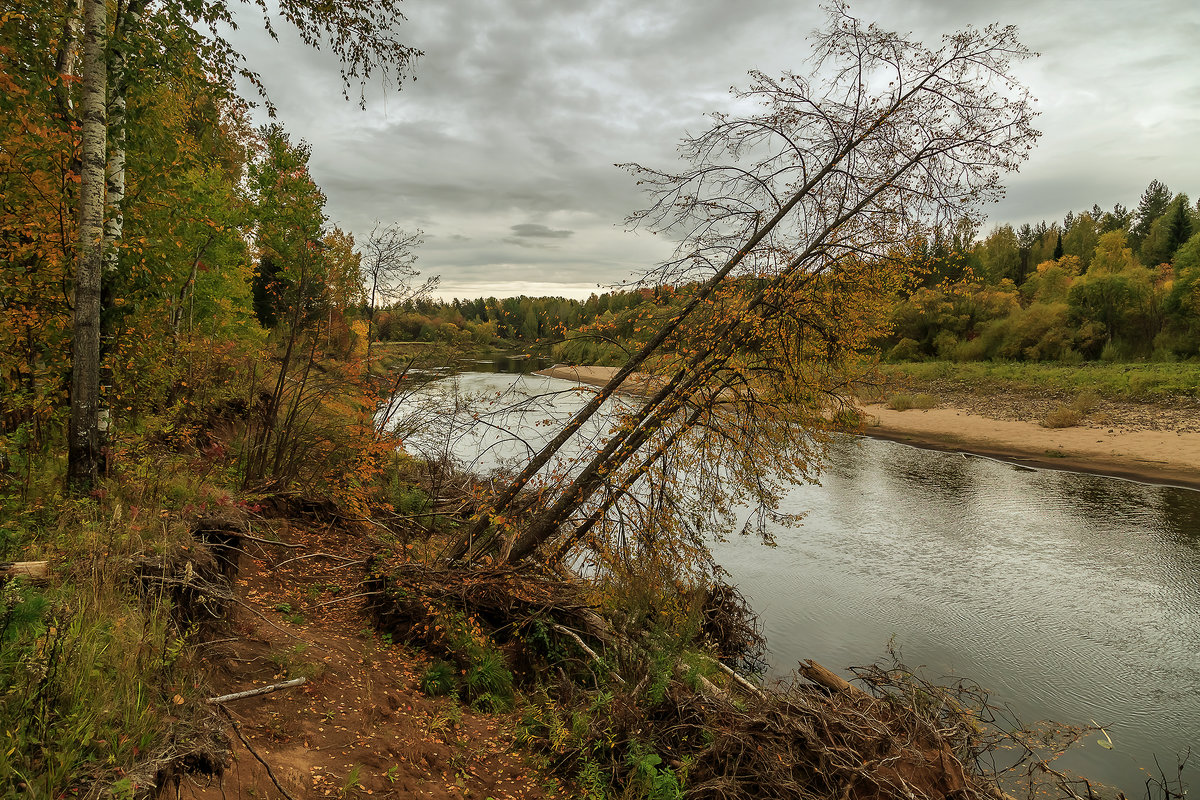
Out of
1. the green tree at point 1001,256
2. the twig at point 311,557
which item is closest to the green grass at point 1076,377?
the green tree at point 1001,256

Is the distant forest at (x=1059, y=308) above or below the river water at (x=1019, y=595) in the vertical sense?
above

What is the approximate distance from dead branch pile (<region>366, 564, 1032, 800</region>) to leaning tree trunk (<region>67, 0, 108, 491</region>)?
317 cm

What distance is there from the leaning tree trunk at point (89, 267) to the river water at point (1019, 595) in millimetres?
4475

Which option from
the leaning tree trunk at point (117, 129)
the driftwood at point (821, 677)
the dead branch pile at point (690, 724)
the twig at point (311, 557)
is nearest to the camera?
the dead branch pile at point (690, 724)

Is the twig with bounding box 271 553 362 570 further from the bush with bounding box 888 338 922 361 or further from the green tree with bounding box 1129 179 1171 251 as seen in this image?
the green tree with bounding box 1129 179 1171 251

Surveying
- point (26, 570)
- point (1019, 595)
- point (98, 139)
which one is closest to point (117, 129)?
point (98, 139)

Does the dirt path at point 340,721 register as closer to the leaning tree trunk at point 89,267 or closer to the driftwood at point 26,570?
the driftwood at point 26,570

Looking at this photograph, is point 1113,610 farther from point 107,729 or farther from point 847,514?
point 107,729

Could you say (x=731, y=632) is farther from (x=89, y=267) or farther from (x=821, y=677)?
(x=89, y=267)

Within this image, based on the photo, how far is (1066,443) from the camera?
23922 mm

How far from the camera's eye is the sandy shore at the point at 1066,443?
2030cm

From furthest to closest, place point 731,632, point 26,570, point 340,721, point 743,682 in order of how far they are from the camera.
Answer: point 731,632 → point 743,682 → point 340,721 → point 26,570

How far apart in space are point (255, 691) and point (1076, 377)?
44011 millimetres

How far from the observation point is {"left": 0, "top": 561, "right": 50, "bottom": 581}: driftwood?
3036 mm
